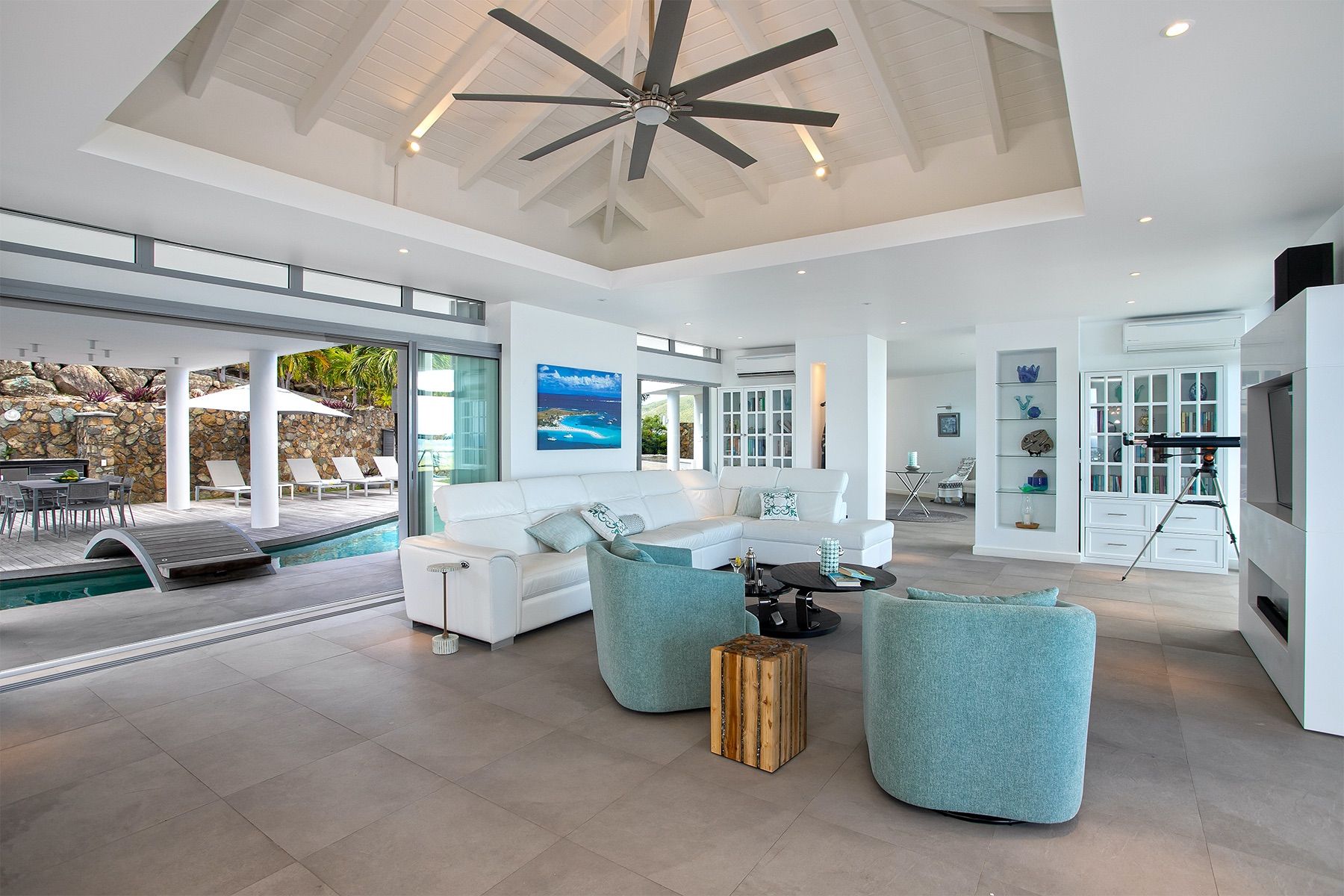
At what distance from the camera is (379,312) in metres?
5.75

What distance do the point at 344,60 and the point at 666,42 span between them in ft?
7.34

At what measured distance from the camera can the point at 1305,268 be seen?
374 cm

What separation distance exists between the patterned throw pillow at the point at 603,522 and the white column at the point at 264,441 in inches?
230

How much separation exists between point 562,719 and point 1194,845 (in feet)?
7.71

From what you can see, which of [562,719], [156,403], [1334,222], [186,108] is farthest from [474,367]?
[156,403]

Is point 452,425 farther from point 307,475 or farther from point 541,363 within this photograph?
point 307,475

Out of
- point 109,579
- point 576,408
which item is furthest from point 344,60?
point 109,579

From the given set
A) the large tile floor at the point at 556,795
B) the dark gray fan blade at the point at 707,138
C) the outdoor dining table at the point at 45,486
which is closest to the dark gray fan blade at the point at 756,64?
the dark gray fan blade at the point at 707,138

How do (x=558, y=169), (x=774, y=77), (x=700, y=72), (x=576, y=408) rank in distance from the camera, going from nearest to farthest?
(x=774, y=77)
(x=700, y=72)
(x=558, y=169)
(x=576, y=408)

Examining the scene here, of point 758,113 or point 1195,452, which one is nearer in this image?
point 758,113

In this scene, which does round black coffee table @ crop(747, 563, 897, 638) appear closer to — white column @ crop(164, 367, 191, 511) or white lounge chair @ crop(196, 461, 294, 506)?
white lounge chair @ crop(196, 461, 294, 506)

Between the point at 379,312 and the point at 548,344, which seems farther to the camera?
the point at 548,344

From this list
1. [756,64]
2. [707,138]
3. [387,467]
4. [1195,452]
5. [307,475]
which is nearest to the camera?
[756,64]

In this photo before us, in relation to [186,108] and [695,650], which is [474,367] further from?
[695,650]
